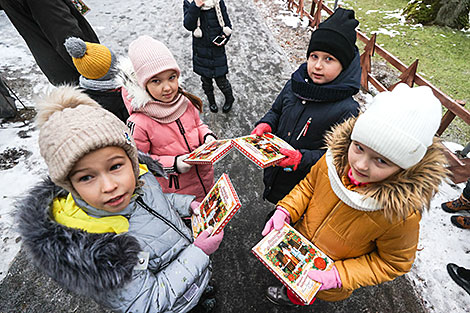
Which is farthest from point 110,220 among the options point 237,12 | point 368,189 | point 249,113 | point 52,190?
point 237,12

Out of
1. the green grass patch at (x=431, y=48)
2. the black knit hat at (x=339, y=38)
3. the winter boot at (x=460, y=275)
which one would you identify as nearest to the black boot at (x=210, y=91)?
the black knit hat at (x=339, y=38)

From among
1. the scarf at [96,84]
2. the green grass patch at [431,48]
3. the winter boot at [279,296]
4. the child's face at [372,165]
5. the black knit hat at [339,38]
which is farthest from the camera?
the green grass patch at [431,48]

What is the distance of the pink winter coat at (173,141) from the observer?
1.95 meters

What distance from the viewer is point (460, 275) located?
234 centimetres

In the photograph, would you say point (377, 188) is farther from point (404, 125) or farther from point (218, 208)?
point (218, 208)

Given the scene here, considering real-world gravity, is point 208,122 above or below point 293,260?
below

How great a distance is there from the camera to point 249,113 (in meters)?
4.33

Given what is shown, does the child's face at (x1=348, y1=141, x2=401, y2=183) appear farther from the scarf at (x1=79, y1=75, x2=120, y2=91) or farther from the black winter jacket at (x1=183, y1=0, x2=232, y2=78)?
the black winter jacket at (x1=183, y1=0, x2=232, y2=78)

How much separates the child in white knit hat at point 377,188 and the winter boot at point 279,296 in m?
0.58

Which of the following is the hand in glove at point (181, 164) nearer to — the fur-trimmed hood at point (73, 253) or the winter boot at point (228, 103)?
the fur-trimmed hood at point (73, 253)

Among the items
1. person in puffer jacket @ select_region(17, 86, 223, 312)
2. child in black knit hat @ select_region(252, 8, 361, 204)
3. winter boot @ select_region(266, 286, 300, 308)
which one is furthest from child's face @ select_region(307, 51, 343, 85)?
winter boot @ select_region(266, 286, 300, 308)

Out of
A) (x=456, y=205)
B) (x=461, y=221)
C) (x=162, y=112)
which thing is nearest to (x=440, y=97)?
(x=456, y=205)

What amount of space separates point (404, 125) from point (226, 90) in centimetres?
336

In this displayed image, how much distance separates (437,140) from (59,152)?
1825 millimetres
